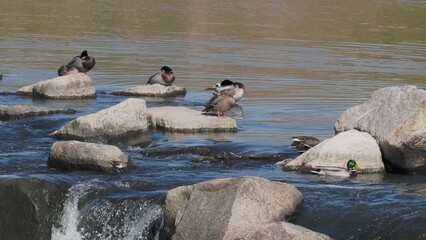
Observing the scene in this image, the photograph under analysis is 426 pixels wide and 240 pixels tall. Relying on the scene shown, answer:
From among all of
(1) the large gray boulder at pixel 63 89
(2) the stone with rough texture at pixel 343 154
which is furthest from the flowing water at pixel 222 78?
(1) the large gray boulder at pixel 63 89

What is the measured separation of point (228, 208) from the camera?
442 inches

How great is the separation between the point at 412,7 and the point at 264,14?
921 cm

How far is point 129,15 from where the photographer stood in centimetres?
4159

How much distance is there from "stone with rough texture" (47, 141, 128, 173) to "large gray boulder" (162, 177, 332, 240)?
2.02 m

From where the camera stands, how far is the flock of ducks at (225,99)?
13.9 metres

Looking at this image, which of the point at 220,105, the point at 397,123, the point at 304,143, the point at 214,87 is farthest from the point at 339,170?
the point at 214,87

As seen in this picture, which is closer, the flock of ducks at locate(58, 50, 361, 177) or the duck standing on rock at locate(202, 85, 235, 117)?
the flock of ducks at locate(58, 50, 361, 177)

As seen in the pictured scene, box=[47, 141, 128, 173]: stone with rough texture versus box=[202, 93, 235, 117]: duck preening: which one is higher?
box=[202, 93, 235, 117]: duck preening

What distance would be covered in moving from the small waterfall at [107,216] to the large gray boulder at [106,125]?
3.56m

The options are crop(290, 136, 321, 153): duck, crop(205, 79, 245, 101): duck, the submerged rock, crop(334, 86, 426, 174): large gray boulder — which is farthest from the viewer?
crop(205, 79, 245, 101): duck

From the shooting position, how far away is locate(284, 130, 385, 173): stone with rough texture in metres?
14.1

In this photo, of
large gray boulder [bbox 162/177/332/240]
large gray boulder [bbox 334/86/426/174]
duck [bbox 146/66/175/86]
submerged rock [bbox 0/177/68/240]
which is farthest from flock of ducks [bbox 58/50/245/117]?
large gray boulder [bbox 162/177/332/240]

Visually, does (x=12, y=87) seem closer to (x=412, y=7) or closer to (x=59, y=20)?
(x=59, y=20)

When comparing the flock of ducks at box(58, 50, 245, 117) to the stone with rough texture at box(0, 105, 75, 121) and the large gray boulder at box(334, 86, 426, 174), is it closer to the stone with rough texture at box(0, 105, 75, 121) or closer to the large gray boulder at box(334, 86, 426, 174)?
the large gray boulder at box(334, 86, 426, 174)
